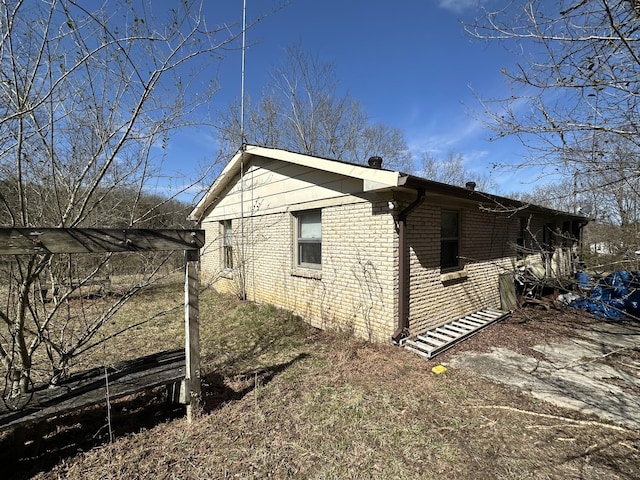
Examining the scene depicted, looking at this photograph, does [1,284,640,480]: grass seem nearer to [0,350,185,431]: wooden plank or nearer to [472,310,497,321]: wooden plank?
[0,350,185,431]: wooden plank

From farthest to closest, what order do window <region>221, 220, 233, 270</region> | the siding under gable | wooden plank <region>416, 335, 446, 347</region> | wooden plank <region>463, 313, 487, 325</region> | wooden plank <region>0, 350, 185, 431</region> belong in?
1. window <region>221, 220, 233, 270</region>
2. wooden plank <region>463, 313, 487, 325</region>
3. the siding under gable
4. wooden plank <region>416, 335, 446, 347</region>
5. wooden plank <region>0, 350, 185, 431</region>

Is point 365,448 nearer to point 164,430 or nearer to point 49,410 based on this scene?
point 164,430

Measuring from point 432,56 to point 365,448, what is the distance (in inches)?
327

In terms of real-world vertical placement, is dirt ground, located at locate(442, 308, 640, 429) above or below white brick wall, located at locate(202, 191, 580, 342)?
below

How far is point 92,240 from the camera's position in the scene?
103 inches

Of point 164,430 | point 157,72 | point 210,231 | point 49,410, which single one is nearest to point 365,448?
point 164,430

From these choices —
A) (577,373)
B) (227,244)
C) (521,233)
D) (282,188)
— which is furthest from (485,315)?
(227,244)

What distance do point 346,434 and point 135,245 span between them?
2796mm

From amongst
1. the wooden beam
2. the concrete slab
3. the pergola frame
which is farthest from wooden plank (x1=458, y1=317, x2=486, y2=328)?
the wooden beam

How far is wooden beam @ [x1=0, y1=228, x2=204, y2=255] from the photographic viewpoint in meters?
2.30

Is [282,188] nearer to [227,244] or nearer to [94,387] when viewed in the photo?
[227,244]

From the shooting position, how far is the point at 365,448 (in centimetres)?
282

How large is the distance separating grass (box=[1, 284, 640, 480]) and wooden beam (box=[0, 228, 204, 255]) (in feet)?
6.24

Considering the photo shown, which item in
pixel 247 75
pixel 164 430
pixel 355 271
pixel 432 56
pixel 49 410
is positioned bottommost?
pixel 164 430
